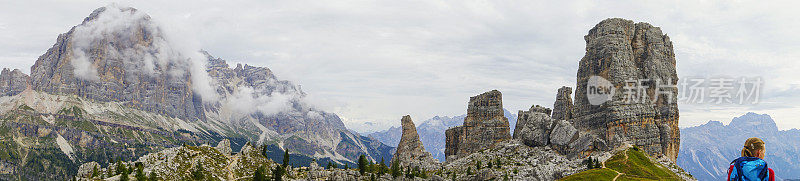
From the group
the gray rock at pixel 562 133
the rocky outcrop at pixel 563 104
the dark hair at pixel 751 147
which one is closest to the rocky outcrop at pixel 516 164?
the gray rock at pixel 562 133

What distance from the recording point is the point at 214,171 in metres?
157

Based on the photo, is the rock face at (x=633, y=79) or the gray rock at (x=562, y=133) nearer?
the rock face at (x=633, y=79)

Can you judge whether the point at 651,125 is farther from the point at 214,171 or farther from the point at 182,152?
the point at 182,152

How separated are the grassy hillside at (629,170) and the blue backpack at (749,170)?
373ft

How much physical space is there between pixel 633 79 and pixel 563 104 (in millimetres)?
32985

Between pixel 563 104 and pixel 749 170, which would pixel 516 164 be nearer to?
pixel 563 104

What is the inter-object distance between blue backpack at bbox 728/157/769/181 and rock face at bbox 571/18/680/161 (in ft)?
485

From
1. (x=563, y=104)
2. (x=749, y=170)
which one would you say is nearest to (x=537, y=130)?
(x=563, y=104)

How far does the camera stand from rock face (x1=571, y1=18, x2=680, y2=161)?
16088 centimetres

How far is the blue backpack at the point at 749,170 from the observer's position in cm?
1994

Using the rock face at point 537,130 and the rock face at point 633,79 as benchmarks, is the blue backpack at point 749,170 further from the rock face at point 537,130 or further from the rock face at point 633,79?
the rock face at point 537,130

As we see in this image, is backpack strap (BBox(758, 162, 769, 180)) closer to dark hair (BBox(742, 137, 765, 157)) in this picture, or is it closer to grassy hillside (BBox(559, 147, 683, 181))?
dark hair (BBox(742, 137, 765, 157))

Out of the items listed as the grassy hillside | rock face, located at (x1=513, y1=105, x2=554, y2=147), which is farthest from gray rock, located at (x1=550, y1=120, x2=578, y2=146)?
the grassy hillside

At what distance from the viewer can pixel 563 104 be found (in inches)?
7633
